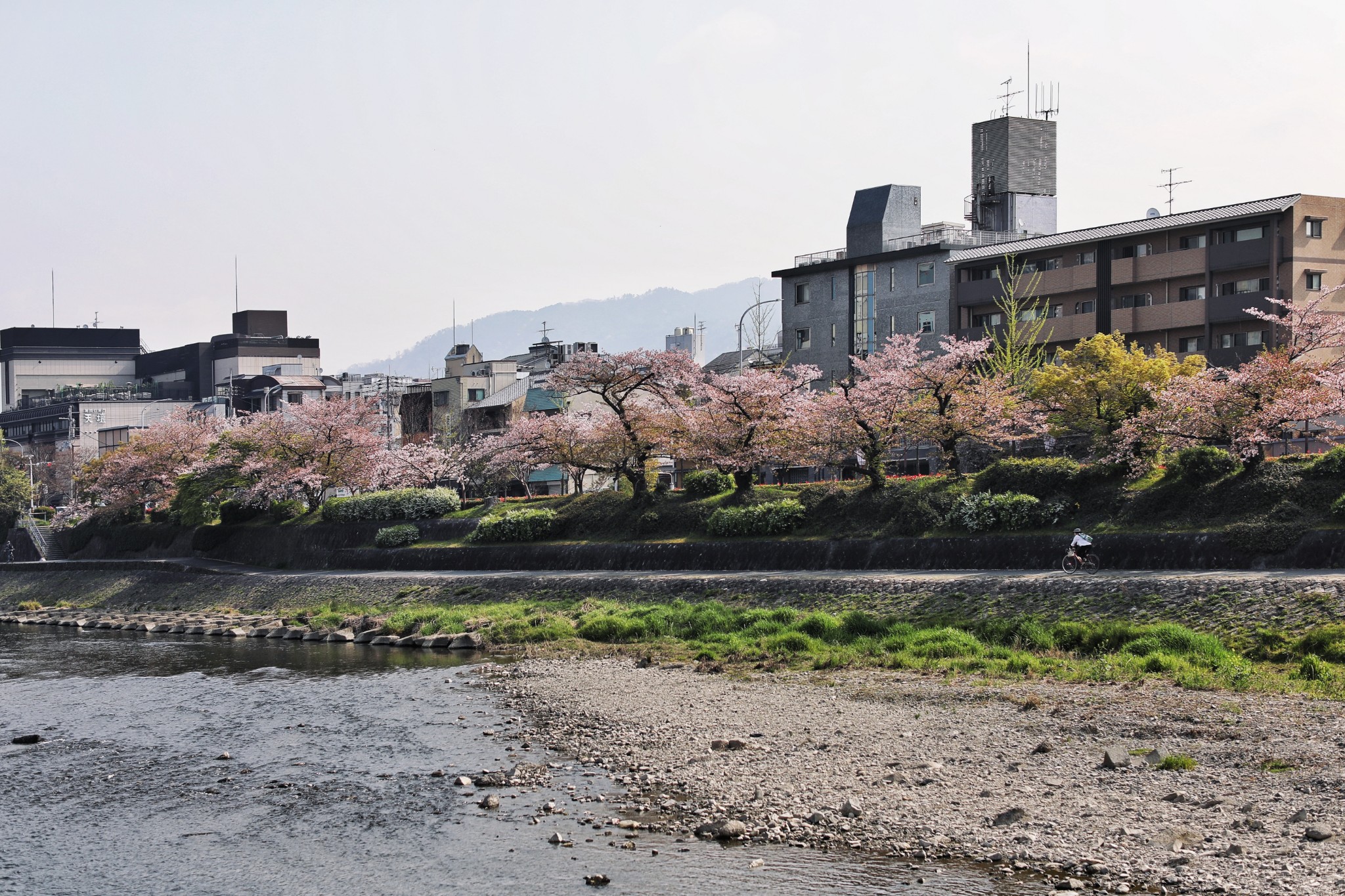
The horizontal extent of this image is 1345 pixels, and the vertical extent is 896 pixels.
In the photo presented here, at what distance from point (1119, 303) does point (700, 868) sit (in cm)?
6080

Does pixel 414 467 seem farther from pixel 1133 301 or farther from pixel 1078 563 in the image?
pixel 1078 563

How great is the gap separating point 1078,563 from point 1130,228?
39866 mm

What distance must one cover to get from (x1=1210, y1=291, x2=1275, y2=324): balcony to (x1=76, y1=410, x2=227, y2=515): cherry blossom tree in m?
60.7

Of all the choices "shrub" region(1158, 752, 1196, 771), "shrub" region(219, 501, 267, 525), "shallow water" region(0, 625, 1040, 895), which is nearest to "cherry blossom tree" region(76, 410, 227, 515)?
"shrub" region(219, 501, 267, 525)

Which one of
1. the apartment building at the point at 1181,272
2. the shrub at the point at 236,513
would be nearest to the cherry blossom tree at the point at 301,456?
the shrub at the point at 236,513

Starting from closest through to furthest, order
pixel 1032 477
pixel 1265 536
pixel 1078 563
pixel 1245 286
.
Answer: pixel 1265 536, pixel 1078 563, pixel 1032 477, pixel 1245 286

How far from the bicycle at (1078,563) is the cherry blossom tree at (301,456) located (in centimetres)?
4685

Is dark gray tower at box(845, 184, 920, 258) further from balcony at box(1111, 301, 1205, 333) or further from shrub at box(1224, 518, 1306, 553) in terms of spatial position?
shrub at box(1224, 518, 1306, 553)

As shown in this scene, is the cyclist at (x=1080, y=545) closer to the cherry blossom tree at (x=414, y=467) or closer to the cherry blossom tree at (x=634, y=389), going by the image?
the cherry blossom tree at (x=634, y=389)

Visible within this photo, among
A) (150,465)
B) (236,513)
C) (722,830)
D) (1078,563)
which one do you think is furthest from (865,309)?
(722,830)

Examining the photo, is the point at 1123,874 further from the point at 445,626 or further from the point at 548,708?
the point at 445,626

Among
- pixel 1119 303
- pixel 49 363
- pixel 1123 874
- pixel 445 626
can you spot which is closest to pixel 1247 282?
pixel 1119 303

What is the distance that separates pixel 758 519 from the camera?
4819 cm

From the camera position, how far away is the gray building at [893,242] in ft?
273
